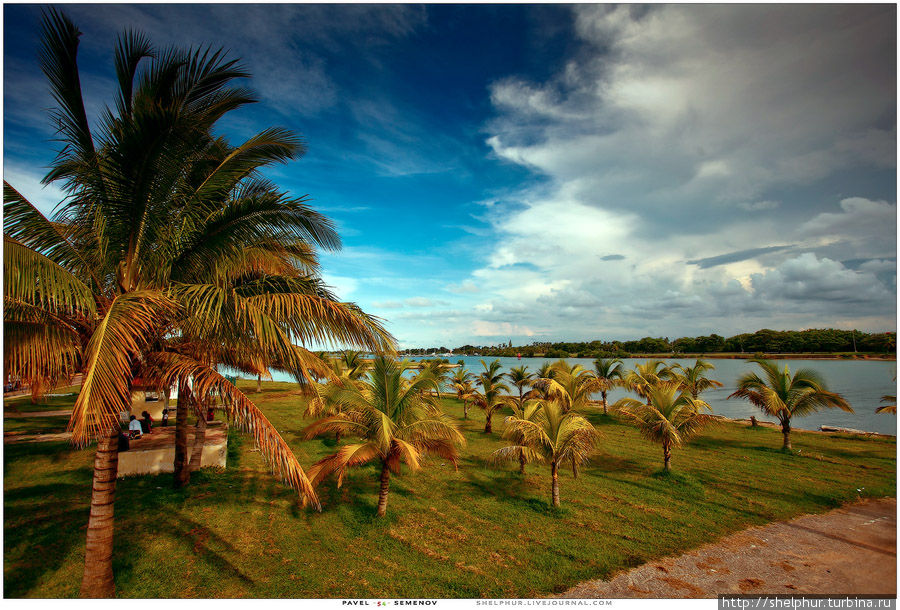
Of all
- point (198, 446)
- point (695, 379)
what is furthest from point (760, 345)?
point (198, 446)

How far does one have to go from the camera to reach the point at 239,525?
23.5ft

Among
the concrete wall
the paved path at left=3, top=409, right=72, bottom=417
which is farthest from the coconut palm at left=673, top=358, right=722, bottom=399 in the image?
the paved path at left=3, top=409, right=72, bottom=417

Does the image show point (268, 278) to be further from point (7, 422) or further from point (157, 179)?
Result: point (7, 422)

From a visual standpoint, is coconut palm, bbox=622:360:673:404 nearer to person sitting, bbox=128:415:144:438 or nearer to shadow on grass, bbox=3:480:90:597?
shadow on grass, bbox=3:480:90:597

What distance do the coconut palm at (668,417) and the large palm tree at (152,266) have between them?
385 inches

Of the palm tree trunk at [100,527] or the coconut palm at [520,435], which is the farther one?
the coconut palm at [520,435]

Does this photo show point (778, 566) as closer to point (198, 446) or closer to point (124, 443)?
point (198, 446)

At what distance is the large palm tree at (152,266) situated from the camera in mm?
3785

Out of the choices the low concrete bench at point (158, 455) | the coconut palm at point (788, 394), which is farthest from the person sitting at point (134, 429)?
the coconut palm at point (788, 394)

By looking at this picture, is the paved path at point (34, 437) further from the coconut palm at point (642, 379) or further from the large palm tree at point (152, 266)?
the coconut palm at point (642, 379)

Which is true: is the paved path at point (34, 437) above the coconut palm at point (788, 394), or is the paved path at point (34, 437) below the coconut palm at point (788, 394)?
below

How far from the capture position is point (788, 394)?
45.2ft

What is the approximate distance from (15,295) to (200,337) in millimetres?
1613

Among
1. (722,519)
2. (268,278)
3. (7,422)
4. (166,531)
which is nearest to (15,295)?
(268,278)
